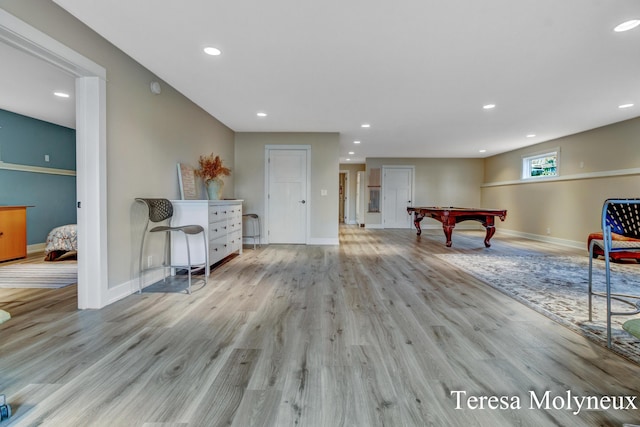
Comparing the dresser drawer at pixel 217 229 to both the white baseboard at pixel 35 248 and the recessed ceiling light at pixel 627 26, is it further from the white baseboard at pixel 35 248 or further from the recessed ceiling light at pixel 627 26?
the recessed ceiling light at pixel 627 26

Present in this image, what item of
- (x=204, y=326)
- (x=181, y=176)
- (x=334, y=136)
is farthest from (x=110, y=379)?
(x=334, y=136)

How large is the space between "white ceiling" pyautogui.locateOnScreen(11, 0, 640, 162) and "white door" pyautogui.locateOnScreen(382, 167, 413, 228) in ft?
15.4

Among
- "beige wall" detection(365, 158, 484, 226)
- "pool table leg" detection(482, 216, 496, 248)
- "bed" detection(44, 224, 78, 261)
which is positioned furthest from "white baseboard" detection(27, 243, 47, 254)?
"beige wall" detection(365, 158, 484, 226)

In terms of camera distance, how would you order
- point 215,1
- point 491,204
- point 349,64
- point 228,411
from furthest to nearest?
point 491,204
point 349,64
point 215,1
point 228,411

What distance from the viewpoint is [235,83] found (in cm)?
344

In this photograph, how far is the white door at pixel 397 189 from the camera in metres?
9.62

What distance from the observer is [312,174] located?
19.2 feet

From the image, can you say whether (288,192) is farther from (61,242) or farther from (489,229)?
(489,229)

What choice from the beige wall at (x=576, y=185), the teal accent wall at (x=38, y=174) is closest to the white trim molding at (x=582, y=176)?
the beige wall at (x=576, y=185)

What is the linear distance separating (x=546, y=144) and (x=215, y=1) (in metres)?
7.55

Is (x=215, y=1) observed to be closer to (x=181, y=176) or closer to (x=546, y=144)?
(x=181, y=176)

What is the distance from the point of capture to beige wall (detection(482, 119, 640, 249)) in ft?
16.0

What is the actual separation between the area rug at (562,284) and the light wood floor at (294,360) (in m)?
0.18

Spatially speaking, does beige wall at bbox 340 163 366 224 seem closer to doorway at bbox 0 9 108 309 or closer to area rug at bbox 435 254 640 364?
area rug at bbox 435 254 640 364
